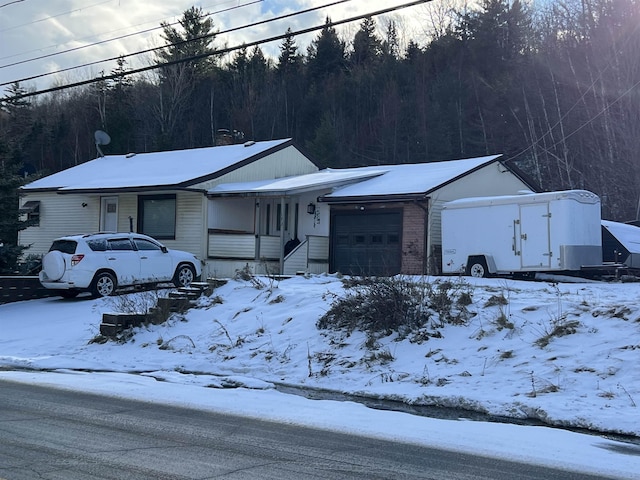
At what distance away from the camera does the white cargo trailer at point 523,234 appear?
18.0m

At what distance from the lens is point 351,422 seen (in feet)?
26.0

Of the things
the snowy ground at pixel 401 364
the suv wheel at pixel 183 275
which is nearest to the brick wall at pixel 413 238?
the snowy ground at pixel 401 364

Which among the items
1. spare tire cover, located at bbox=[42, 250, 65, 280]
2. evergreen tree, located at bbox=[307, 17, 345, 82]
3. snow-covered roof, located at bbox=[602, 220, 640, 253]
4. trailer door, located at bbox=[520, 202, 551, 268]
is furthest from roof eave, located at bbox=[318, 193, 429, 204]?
evergreen tree, located at bbox=[307, 17, 345, 82]

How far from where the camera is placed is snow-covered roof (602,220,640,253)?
20.3m

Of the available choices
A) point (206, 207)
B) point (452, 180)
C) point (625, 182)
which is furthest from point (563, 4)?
point (206, 207)

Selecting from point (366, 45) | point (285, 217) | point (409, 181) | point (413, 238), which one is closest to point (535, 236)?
point (413, 238)

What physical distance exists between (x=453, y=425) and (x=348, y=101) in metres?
57.4

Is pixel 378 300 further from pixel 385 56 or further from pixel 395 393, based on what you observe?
pixel 385 56

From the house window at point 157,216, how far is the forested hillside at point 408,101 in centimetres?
470

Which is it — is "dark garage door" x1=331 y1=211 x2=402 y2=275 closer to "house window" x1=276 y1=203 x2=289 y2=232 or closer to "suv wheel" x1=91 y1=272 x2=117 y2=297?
"house window" x1=276 y1=203 x2=289 y2=232

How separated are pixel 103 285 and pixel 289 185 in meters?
7.60

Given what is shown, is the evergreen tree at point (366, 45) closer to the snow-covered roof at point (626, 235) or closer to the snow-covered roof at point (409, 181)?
the snow-covered roof at point (409, 181)

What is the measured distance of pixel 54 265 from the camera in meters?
18.4

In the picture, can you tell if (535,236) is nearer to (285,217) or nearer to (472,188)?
(472,188)
